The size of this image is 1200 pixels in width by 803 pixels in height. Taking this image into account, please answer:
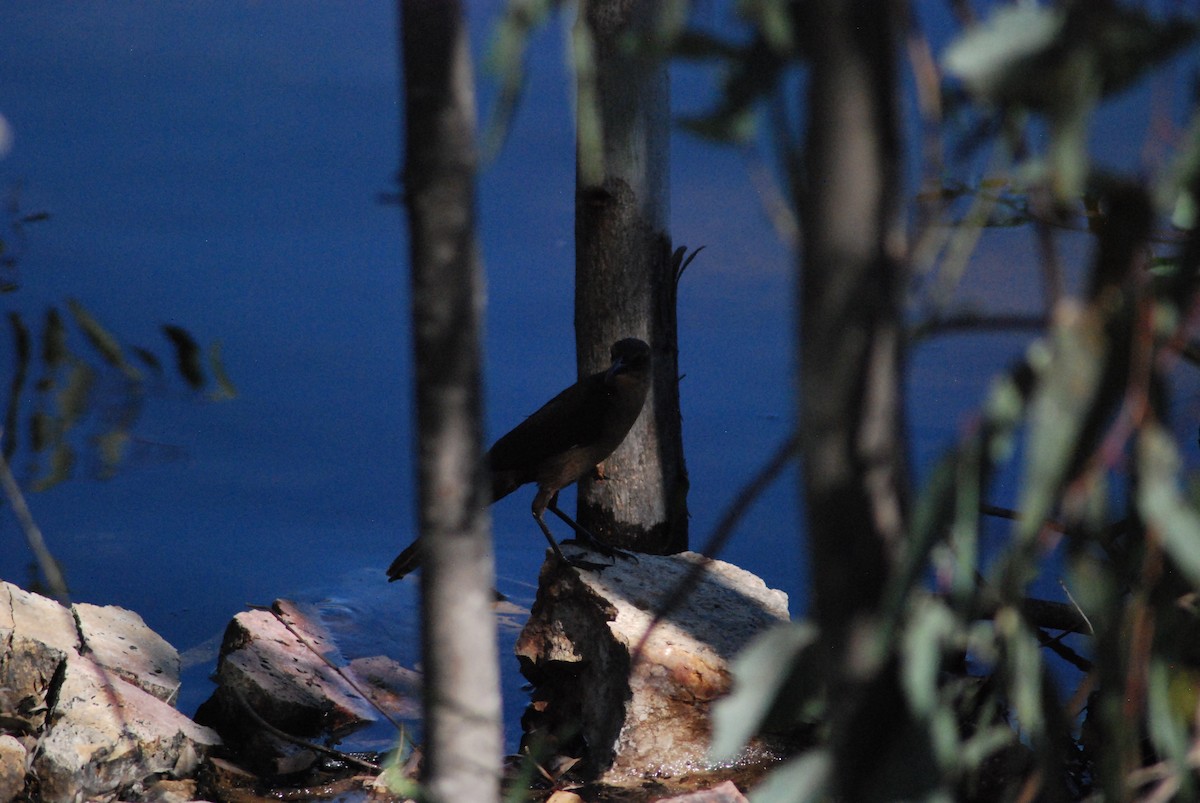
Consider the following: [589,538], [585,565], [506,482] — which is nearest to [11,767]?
[585,565]

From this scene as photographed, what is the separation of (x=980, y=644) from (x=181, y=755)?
2596 millimetres

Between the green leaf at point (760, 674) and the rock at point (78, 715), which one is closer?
the green leaf at point (760, 674)

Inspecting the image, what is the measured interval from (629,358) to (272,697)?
146cm

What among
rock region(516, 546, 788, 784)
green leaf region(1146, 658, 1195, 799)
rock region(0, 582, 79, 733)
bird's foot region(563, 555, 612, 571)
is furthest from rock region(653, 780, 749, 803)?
rock region(0, 582, 79, 733)

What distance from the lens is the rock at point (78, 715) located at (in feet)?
8.46

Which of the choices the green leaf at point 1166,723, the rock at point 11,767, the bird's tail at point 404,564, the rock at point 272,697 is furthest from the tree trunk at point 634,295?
the green leaf at point 1166,723

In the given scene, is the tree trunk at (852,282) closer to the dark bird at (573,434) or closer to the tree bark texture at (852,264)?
the tree bark texture at (852,264)

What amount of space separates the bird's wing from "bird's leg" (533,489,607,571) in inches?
4.9

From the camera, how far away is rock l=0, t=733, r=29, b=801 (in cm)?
245

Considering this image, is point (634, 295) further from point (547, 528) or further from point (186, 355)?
point (186, 355)

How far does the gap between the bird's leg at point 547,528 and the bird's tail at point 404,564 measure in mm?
407

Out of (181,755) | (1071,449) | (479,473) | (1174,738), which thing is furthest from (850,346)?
(181,755)

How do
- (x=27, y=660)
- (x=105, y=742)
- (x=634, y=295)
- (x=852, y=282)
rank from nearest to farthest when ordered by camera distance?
(x=852, y=282) < (x=105, y=742) < (x=27, y=660) < (x=634, y=295)

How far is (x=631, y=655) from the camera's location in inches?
107
